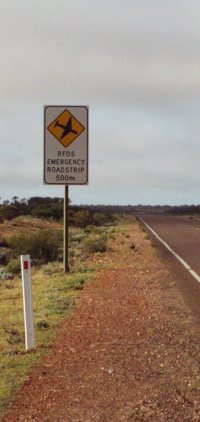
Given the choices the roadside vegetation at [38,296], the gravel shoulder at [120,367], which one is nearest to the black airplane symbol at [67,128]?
the roadside vegetation at [38,296]

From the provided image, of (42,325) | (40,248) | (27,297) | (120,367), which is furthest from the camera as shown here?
(40,248)

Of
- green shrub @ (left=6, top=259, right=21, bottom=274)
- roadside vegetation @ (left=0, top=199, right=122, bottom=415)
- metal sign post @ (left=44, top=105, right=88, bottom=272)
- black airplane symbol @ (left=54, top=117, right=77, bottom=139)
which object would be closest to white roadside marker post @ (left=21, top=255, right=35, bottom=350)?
roadside vegetation @ (left=0, top=199, right=122, bottom=415)

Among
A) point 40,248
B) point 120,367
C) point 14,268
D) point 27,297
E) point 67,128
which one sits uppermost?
point 67,128

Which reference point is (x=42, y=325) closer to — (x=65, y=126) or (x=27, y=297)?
(x=27, y=297)

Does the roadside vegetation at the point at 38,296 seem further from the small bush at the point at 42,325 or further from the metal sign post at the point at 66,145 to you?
the metal sign post at the point at 66,145

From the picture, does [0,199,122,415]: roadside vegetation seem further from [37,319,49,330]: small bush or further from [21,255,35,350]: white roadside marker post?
[21,255,35,350]: white roadside marker post

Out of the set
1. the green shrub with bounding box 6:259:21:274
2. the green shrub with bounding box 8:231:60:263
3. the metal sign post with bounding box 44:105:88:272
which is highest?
the metal sign post with bounding box 44:105:88:272

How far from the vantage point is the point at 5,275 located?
1814cm

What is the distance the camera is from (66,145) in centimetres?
1620

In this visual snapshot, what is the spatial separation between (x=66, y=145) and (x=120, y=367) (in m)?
9.65

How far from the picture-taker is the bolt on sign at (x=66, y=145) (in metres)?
16.0

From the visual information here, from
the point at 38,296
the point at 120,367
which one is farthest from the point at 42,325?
the point at 38,296

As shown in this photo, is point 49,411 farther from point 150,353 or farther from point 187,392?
point 150,353

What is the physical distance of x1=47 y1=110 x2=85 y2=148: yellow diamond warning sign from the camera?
16.0 m
